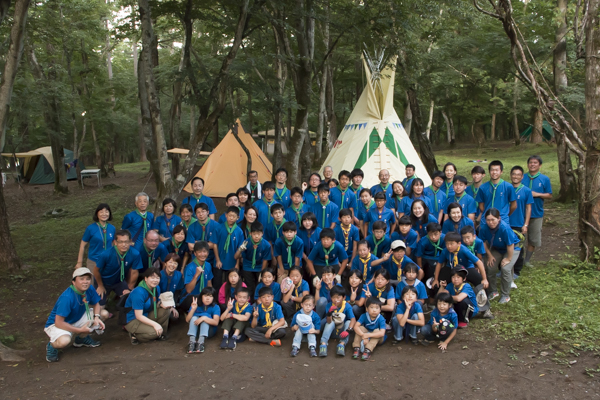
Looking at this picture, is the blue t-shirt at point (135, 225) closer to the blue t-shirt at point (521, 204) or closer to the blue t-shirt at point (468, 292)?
the blue t-shirt at point (468, 292)

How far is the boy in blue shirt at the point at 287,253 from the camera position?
514cm

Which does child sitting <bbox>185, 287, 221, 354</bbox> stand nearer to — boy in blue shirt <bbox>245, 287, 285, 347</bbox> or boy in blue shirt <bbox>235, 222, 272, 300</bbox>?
boy in blue shirt <bbox>245, 287, 285, 347</bbox>

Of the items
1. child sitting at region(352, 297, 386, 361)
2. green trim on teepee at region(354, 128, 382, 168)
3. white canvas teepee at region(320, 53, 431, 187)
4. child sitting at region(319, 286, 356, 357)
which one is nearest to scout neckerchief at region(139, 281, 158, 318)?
child sitting at region(319, 286, 356, 357)

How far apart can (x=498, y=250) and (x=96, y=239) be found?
4664mm

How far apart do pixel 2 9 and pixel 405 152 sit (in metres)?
8.39

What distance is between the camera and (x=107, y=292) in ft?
17.0

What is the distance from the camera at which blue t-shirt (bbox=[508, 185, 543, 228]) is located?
18.2ft

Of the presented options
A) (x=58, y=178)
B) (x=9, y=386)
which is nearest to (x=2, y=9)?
(x=9, y=386)

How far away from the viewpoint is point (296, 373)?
3.87 meters

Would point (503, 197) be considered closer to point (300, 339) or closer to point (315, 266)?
point (315, 266)

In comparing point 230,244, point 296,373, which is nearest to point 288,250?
A: point 230,244

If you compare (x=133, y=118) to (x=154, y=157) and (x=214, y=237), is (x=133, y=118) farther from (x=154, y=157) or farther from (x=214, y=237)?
(x=214, y=237)

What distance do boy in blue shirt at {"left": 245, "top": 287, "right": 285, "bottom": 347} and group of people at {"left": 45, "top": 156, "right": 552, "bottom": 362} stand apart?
12 millimetres

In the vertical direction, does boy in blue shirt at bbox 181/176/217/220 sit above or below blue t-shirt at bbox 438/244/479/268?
above
